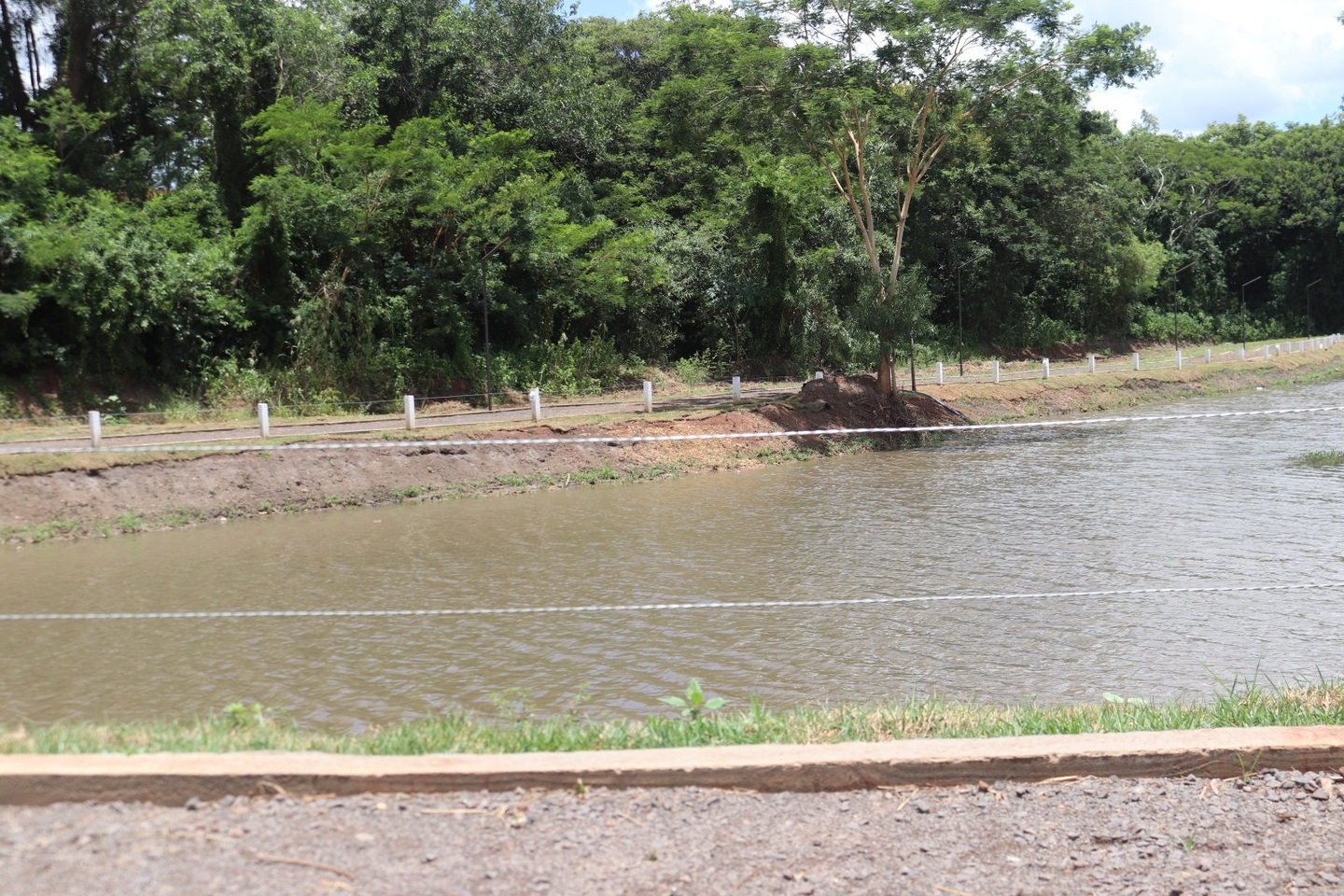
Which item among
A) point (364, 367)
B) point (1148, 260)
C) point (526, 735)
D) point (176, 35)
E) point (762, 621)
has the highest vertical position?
point (176, 35)

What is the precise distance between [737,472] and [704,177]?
74.3ft

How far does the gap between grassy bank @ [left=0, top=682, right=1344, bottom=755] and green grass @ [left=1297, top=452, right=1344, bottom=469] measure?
17742 millimetres

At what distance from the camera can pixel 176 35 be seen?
29641 millimetres

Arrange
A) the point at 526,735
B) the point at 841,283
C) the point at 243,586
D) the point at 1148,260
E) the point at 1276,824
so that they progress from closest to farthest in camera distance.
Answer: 1. the point at 1276,824
2. the point at 526,735
3. the point at 243,586
4. the point at 841,283
5. the point at 1148,260

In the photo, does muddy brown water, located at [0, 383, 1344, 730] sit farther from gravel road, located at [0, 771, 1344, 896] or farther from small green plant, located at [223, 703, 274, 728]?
gravel road, located at [0, 771, 1344, 896]

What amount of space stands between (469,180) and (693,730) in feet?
93.8

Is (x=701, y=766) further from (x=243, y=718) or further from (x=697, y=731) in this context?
(x=243, y=718)

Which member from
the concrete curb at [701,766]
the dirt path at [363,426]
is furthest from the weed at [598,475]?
the concrete curb at [701,766]

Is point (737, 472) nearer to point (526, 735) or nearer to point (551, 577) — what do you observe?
point (551, 577)

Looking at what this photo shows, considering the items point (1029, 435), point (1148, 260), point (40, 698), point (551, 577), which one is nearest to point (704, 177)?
point (1029, 435)

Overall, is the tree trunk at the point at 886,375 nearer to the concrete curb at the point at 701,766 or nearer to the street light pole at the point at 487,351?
the street light pole at the point at 487,351

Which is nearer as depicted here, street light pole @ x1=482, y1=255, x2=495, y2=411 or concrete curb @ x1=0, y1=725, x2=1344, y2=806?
concrete curb @ x1=0, y1=725, x2=1344, y2=806

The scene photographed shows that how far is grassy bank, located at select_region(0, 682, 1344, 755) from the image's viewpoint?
4938mm

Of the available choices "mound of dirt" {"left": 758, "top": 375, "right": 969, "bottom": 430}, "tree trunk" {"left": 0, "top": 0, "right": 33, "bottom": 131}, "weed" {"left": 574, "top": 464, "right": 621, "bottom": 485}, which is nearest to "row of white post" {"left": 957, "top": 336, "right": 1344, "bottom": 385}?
"mound of dirt" {"left": 758, "top": 375, "right": 969, "bottom": 430}
